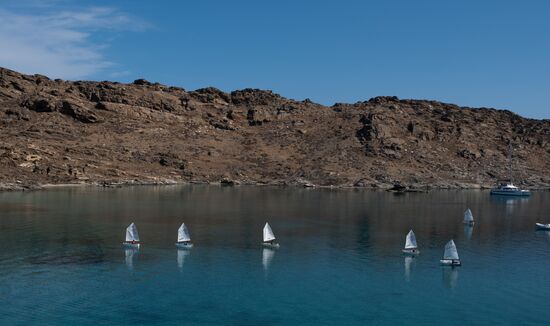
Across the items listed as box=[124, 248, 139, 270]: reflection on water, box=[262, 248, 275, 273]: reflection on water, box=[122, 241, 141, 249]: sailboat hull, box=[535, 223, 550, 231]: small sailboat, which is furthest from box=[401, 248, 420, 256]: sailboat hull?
box=[535, 223, 550, 231]: small sailboat

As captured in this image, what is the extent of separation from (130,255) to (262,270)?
43.5 feet

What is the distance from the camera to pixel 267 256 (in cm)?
5553

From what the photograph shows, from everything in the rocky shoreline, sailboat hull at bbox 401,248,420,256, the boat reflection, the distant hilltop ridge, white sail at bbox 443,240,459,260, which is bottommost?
the boat reflection

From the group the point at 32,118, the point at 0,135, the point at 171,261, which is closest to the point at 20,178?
the point at 0,135

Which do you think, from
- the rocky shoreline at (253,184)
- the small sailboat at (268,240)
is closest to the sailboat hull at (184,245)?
the small sailboat at (268,240)

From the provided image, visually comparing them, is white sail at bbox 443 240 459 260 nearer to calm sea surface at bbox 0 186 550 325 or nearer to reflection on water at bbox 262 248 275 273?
calm sea surface at bbox 0 186 550 325

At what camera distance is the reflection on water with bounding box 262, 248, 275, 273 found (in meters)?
51.6

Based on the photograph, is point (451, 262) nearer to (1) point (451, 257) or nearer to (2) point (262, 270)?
(1) point (451, 257)

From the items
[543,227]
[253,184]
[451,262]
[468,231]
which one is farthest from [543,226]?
[253,184]

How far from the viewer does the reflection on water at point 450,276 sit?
46156 millimetres

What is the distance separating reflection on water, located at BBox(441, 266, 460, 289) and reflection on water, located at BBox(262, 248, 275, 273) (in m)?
14.9

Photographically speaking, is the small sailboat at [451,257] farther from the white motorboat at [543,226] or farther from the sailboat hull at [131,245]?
the white motorboat at [543,226]

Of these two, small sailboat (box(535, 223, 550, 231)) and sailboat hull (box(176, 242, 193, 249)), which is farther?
small sailboat (box(535, 223, 550, 231))

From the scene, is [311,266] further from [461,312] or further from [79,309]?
[79,309]
